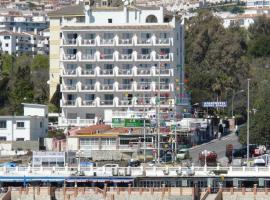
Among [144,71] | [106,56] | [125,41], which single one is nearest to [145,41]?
[125,41]

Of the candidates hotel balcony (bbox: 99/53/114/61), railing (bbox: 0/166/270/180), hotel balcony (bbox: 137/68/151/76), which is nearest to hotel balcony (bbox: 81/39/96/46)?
hotel balcony (bbox: 99/53/114/61)

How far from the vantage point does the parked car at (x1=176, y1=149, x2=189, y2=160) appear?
103188 millimetres

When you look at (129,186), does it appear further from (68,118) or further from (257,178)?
(68,118)

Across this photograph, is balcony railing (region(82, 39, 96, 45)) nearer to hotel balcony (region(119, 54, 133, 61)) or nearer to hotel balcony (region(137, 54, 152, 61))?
hotel balcony (region(119, 54, 133, 61))

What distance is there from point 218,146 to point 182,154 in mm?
9249

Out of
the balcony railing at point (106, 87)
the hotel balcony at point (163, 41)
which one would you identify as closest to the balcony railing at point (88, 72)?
the balcony railing at point (106, 87)

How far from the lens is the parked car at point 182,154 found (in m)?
103

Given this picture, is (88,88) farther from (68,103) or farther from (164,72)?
(164,72)

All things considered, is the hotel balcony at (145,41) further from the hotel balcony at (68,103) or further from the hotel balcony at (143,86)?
the hotel balcony at (68,103)

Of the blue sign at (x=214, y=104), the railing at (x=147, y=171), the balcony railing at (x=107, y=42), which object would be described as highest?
the balcony railing at (x=107, y=42)

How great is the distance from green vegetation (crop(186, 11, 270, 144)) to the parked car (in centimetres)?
1155

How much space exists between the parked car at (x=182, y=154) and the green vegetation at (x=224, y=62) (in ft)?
37.9

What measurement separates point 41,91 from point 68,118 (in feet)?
68.6

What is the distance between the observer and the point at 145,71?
122 metres
